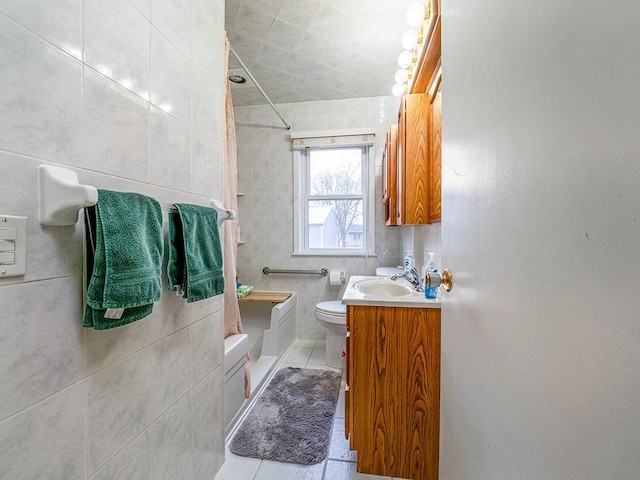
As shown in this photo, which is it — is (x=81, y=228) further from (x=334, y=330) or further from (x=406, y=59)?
(x=334, y=330)

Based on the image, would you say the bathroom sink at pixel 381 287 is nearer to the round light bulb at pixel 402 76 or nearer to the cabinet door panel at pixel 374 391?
the cabinet door panel at pixel 374 391

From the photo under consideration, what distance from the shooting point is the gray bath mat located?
1394 millimetres

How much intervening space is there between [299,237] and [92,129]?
7.50ft

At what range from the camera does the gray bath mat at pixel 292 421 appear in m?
1.39

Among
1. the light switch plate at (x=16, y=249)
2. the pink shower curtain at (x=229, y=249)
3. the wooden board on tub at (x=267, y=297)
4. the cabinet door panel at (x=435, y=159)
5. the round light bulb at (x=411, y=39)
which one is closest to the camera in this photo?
the light switch plate at (x=16, y=249)

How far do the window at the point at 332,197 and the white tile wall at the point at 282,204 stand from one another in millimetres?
89

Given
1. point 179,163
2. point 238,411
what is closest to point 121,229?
point 179,163

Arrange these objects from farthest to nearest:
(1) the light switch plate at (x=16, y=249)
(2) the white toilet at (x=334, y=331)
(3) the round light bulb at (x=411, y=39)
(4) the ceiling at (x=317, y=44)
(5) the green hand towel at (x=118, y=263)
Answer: (2) the white toilet at (x=334, y=331), (4) the ceiling at (x=317, y=44), (3) the round light bulb at (x=411, y=39), (5) the green hand towel at (x=118, y=263), (1) the light switch plate at (x=16, y=249)

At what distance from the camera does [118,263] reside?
2.12 ft

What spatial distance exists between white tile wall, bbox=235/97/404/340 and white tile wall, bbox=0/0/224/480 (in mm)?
1766

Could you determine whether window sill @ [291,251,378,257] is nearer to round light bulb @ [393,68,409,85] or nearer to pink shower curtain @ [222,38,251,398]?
pink shower curtain @ [222,38,251,398]

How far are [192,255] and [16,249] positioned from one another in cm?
44

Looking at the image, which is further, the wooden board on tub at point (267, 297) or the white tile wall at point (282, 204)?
the white tile wall at point (282, 204)

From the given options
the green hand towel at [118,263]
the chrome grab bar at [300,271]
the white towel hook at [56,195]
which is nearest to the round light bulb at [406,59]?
the green hand towel at [118,263]
